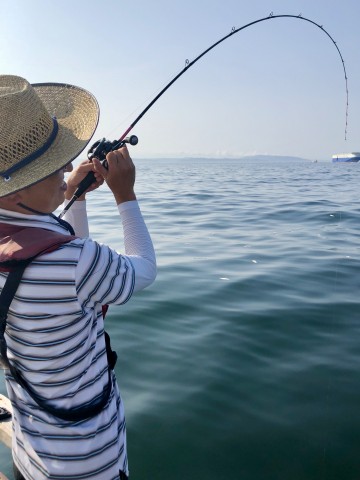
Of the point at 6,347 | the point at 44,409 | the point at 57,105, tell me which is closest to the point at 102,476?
the point at 44,409

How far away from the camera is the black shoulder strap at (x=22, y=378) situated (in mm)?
1481

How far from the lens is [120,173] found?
1829mm

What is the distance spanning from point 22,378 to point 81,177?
95cm

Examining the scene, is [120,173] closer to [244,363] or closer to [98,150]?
[98,150]

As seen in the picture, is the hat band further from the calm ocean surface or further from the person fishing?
the calm ocean surface

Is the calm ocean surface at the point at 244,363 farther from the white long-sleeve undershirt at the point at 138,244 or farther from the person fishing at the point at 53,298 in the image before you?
the white long-sleeve undershirt at the point at 138,244

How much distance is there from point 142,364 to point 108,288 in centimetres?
301

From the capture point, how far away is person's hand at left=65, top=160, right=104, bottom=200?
84.6 inches

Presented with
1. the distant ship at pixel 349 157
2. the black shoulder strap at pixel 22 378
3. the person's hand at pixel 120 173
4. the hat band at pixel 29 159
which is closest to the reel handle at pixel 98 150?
the person's hand at pixel 120 173

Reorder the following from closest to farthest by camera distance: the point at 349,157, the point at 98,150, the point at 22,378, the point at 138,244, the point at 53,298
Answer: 1. the point at 53,298
2. the point at 22,378
3. the point at 138,244
4. the point at 98,150
5. the point at 349,157

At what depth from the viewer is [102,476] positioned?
170cm

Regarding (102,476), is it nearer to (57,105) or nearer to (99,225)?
(57,105)

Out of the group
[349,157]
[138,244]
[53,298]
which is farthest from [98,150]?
[349,157]

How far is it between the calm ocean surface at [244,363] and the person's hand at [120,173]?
6.90 feet
